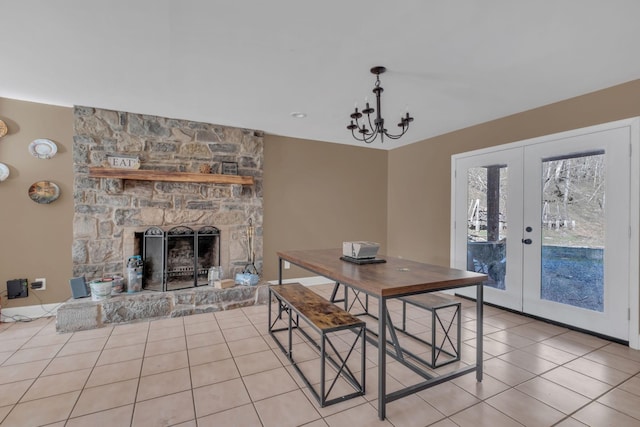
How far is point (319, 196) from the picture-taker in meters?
4.90

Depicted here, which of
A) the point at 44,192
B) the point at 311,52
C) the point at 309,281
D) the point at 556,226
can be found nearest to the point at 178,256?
the point at 44,192

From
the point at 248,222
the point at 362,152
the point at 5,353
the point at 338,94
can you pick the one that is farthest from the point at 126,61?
the point at 362,152

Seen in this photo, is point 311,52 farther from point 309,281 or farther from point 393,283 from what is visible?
point 309,281

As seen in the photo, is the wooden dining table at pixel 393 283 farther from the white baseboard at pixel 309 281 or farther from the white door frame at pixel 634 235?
the white baseboard at pixel 309 281

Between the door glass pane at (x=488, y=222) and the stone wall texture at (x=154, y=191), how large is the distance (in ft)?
9.52

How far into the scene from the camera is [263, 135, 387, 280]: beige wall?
4543 millimetres

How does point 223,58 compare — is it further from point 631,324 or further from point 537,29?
point 631,324

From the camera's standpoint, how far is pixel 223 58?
2.36 metres

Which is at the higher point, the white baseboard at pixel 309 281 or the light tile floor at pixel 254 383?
the white baseboard at pixel 309 281

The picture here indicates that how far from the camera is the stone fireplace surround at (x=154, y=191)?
3447 mm

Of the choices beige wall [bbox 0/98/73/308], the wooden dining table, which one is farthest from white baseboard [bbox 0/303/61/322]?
the wooden dining table

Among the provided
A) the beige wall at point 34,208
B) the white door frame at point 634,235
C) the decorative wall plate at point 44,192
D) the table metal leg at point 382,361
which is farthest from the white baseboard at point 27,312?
the white door frame at point 634,235

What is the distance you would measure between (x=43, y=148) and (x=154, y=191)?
116 centimetres

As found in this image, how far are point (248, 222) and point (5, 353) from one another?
101 inches
